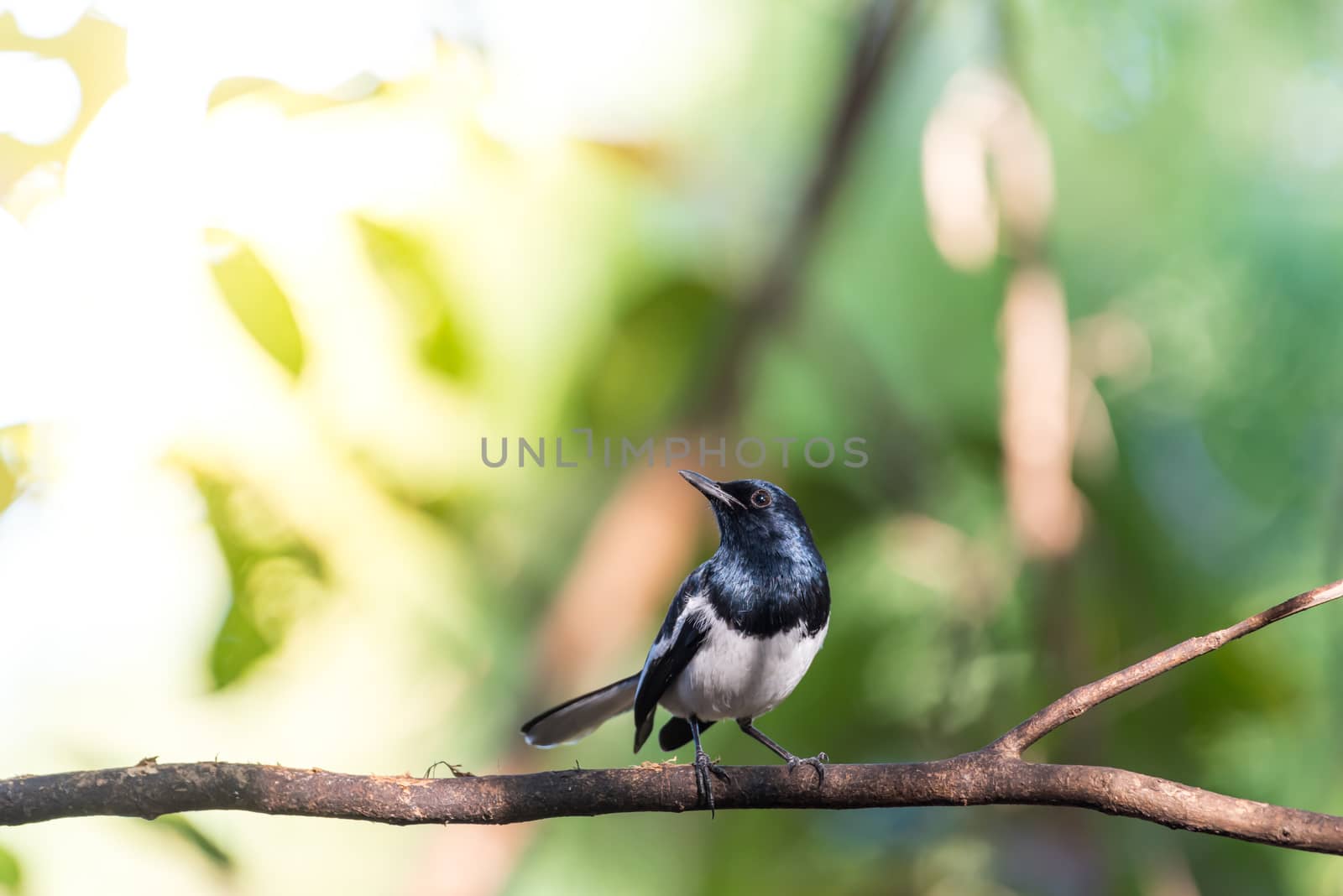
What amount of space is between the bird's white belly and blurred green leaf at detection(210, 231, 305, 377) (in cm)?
93

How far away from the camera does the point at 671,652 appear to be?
1090 millimetres

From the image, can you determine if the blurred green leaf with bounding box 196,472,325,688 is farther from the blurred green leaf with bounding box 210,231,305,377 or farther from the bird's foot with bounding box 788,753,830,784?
the bird's foot with bounding box 788,753,830,784

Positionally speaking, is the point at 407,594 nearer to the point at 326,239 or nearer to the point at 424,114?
the point at 326,239

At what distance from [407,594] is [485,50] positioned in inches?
46.9

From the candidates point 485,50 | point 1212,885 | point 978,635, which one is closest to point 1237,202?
point 978,635

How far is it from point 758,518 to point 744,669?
0.17 meters

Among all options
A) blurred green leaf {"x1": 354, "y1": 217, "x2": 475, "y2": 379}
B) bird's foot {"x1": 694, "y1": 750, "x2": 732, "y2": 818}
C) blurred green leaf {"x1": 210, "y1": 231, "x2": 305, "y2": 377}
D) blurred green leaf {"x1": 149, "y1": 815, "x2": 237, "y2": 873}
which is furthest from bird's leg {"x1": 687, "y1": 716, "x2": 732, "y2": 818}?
blurred green leaf {"x1": 354, "y1": 217, "x2": 475, "y2": 379}

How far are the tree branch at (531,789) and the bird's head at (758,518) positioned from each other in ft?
0.85

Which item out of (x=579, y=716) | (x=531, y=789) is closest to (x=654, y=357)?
(x=579, y=716)

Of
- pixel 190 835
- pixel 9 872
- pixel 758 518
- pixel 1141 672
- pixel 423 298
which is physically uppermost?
pixel 1141 672

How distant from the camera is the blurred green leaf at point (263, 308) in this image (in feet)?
5.26

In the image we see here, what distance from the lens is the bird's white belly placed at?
106 cm

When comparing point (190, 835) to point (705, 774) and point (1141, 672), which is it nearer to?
point (705, 774)

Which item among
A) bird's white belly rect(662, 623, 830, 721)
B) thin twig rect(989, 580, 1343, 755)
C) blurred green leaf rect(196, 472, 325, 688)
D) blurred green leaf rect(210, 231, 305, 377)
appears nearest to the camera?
thin twig rect(989, 580, 1343, 755)
